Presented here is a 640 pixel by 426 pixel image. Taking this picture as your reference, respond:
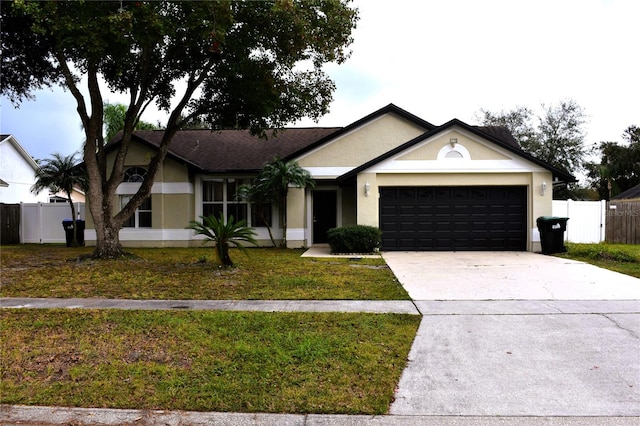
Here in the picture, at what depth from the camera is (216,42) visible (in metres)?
11.0

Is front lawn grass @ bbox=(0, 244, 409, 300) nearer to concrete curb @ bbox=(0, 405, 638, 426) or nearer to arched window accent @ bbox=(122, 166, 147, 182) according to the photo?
concrete curb @ bbox=(0, 405, 638, 426)

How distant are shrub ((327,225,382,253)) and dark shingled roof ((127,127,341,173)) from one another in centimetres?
558

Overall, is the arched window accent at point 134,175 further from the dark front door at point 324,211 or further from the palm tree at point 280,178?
the dark front door at point 324,211

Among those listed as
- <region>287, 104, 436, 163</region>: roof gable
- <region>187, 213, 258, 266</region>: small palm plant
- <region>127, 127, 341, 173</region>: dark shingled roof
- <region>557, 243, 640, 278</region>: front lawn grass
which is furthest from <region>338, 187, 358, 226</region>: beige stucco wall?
<region>187, 213, 258, 266</region>: small palm plant

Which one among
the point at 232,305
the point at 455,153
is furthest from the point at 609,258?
the point at 232,305

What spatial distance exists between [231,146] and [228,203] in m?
2.97

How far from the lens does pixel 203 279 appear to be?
10281mm

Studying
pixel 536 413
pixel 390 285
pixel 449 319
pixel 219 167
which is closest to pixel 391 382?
pixel 536 413

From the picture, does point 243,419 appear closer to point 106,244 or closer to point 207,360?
point 207,360

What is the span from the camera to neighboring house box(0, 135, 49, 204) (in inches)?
1219

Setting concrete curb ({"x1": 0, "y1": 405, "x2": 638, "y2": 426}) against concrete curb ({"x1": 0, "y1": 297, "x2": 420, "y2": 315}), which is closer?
concrete curb ({"x1": 0, "y1": 405, "x2": 638, "y2": 426})

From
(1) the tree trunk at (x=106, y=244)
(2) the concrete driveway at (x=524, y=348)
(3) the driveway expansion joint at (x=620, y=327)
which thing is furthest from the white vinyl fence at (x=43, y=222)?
(3) the driveway expansion joint at (x=620, y=327)

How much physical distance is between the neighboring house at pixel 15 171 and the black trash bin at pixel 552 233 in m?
29.2

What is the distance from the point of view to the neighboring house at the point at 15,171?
3095 centimetres
